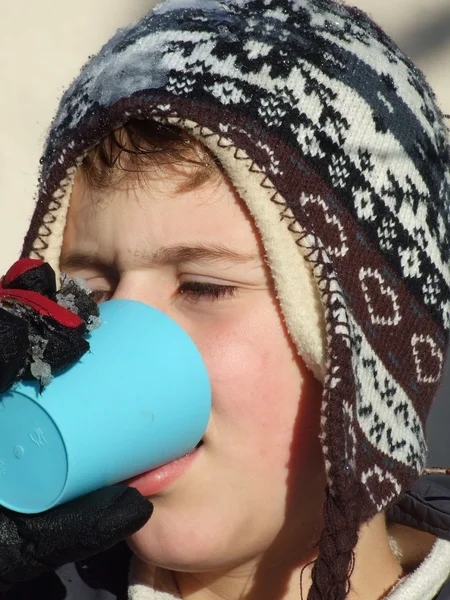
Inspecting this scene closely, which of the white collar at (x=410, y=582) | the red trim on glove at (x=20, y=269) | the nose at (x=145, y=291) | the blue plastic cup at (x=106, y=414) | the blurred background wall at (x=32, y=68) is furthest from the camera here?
the blurred background wall at (x=32, y=68)

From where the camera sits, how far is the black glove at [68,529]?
98cm

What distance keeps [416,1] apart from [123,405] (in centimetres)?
138

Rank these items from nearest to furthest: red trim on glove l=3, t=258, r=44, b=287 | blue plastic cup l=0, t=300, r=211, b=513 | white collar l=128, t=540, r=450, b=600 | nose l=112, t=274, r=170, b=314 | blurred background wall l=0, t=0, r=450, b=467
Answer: blue plastic cup l=0, t=300, r=211, b=513, red trim on glove l=3, t=258, r=44, b=287, nose l=112, t=274, r=170, b=314, white collar l=128, t=540, r=450, b=600, blurred background wall l=0, t=0, r=450, b=467

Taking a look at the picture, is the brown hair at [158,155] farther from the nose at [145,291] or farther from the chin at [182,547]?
the chin at [182,547]

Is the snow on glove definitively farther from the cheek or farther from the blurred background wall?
the blurred background wall

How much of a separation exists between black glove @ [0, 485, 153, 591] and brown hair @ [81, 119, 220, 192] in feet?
1.47

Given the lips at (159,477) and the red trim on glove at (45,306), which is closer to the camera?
the red trim on glove at (45,306)

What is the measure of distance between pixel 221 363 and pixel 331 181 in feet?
1.00

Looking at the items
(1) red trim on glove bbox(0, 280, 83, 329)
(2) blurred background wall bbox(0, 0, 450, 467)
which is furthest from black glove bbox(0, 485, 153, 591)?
(2) blurred background wall bbox(0, 0, 450, 467)

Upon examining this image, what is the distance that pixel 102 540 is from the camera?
1.02 meters

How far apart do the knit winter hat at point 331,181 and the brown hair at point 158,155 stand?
25mm

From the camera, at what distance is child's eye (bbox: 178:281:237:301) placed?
1.17 meters

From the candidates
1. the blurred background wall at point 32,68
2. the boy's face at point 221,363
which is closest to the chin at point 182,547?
the boy's face at point 221,363

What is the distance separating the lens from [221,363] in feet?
3.66
